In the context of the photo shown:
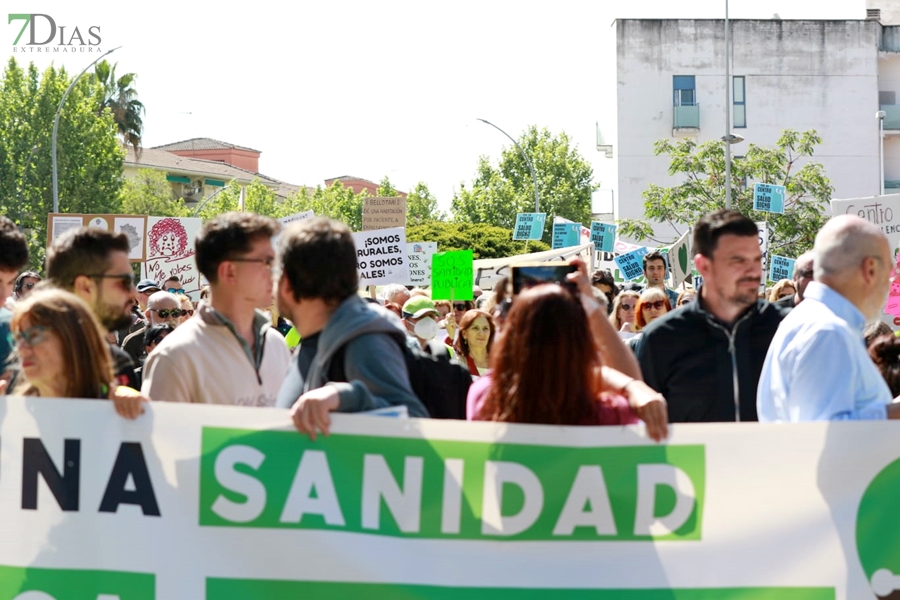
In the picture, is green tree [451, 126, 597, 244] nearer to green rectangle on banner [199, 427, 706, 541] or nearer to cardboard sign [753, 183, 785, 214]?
cardboard sign [753, 183, 785, 214]

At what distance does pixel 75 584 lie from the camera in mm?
3822

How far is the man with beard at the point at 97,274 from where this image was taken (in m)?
4.30

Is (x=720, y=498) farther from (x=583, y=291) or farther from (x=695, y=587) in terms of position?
(x=583, y=291)

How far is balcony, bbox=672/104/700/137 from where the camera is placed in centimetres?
4775

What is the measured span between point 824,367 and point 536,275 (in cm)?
87

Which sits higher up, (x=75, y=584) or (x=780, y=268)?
(x=780, y=268)

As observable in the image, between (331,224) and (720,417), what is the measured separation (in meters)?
1.75

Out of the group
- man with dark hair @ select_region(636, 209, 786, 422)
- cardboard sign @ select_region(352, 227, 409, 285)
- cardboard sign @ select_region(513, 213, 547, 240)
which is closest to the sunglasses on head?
man with dark hair @ select_region(636, 209, 786, 422)

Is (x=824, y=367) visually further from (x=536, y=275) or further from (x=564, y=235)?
(x=564, y=235)

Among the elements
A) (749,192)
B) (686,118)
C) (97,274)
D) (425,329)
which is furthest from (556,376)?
(686,118)

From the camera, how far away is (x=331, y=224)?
390 centimetres

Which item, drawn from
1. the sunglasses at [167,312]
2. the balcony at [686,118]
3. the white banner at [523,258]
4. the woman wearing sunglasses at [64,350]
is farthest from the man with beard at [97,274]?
the balcony at [686,118]

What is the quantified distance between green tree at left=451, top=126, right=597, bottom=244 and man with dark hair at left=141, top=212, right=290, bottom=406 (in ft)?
176

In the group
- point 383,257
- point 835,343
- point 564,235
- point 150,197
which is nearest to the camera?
point 835,343
